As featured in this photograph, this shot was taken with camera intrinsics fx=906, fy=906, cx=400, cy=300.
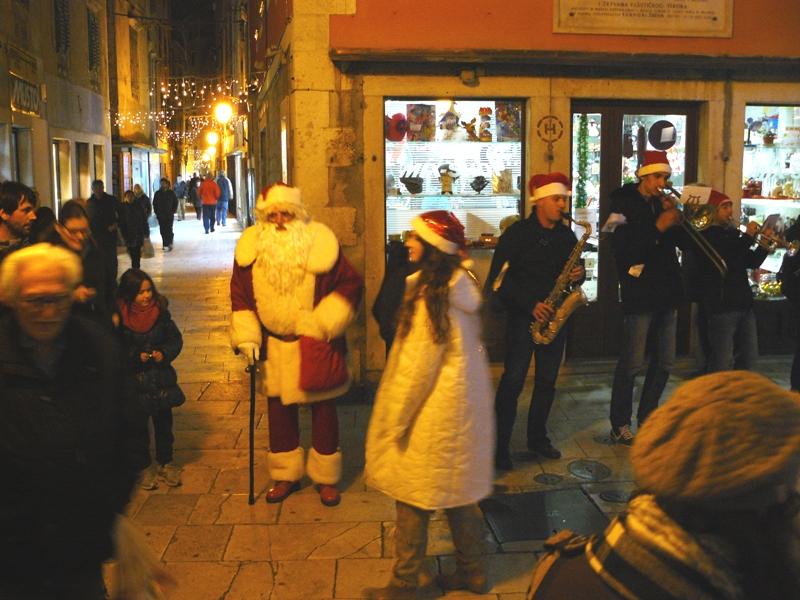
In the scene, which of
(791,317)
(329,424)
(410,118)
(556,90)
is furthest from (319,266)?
(791,317)

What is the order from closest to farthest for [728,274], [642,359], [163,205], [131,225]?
[642,359], [728,274], [131,225], [163,205]

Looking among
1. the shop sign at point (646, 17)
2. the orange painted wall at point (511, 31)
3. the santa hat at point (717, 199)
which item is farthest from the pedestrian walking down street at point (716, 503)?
the shop sign at point (646, 17)

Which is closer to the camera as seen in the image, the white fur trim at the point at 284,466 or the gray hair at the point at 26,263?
the gray hair at the point at 26,263

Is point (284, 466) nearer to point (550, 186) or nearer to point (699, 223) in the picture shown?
point (550, 186)

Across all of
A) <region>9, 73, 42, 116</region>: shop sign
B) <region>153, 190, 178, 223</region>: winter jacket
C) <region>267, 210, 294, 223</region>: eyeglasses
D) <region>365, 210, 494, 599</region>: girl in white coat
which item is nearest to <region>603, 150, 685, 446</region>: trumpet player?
<region>267, 210, 294, 223</region>: eyeglasses

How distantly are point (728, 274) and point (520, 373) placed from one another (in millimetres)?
1931

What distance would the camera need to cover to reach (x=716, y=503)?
168cm

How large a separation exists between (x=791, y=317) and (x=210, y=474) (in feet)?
19.5

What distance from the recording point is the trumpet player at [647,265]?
6.28m

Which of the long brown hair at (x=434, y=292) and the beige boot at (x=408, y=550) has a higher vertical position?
the long brown hair at (x=434, y=292)

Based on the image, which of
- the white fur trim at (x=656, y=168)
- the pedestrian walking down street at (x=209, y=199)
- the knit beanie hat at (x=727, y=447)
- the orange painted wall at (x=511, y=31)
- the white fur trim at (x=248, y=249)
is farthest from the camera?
the pedestrian walking down street at (x=209, y=199)

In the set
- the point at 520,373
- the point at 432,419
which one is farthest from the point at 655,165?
the point at 432,419

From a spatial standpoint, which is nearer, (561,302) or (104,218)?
(561,302)

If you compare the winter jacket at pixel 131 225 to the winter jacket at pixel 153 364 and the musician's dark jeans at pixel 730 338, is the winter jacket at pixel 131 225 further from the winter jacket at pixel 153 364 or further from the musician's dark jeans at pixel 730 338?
the musician's dark jeans at pixel 730 338
